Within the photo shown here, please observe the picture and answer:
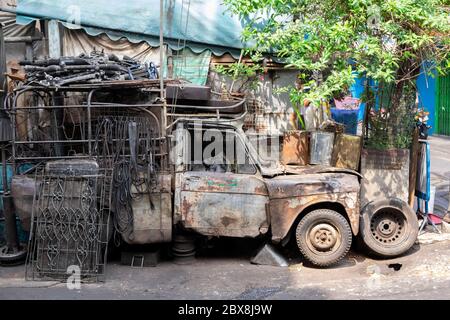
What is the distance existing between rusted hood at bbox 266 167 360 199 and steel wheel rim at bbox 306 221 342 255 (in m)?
0.44

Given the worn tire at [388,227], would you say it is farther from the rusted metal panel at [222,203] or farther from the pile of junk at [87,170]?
the pile of junk at [87,170]

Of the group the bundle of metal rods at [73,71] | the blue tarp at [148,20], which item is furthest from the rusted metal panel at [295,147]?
the bundle of metal rods at [73,71]

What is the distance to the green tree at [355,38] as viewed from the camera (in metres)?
5.69

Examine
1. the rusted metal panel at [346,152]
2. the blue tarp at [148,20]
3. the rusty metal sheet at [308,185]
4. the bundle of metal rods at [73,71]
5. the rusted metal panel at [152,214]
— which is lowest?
the rusted metal panel at [152,214]

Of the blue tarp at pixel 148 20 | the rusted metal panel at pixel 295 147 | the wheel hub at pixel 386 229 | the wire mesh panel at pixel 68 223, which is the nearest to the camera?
the wire mesh panel at pixel 68 223

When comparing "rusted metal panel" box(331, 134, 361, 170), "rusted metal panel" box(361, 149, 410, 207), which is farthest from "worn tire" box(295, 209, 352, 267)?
"rusted metal panel" box(331, 134, 361, 170)

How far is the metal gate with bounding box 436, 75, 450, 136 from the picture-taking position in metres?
16.1

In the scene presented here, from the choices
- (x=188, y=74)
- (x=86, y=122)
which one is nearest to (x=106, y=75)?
(x=86, y=122)

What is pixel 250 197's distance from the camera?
6.05 m

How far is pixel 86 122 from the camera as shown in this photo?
6.34 meters

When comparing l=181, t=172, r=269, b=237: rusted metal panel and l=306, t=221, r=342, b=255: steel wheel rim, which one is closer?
l=181, t=172, r=269, b=237: rusted metal panel

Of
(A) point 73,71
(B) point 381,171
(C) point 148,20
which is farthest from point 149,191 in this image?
(C) point 148,20

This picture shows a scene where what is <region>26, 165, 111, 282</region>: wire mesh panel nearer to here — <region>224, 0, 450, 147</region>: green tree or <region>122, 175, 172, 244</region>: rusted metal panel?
<region>122, 175, 172, 244</region>: rusted metal panel

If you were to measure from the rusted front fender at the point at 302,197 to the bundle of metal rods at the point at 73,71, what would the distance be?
2.48 metres
